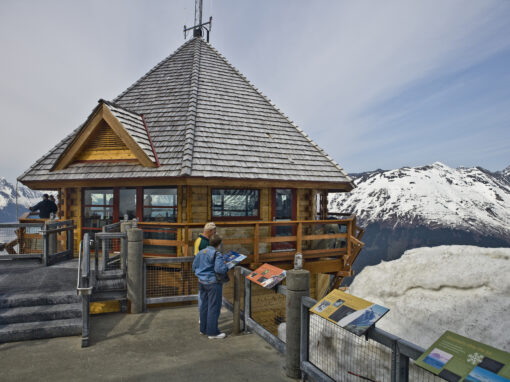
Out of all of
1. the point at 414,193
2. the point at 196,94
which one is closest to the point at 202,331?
the point at 196,94

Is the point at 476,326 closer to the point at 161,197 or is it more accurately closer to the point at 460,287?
the point at 460,287

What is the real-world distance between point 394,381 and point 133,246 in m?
5.28

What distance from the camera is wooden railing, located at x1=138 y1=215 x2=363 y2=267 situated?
8789 mm

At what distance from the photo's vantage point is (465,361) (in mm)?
2119

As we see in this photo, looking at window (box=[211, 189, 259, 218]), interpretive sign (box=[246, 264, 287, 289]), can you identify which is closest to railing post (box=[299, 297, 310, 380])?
interpretive sign (box=[246, 264, 287, 289])

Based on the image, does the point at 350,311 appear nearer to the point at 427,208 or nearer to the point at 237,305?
the point at 237,305

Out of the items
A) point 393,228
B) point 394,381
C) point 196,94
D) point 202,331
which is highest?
point 196,94

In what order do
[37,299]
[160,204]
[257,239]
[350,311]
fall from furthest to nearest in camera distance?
1. [160,204]
2. [257,239]
3. [37,299]
4. [350,311]

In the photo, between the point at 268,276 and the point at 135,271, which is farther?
the point at 135,271

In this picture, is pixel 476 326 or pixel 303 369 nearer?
pixel 303 369

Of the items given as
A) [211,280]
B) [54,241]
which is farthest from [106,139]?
[211,280]

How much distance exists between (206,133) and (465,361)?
10.0 metres

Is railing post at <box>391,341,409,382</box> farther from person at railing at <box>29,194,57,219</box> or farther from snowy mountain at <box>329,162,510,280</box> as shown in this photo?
snowy mountain at <box>329,162,510,280</box>

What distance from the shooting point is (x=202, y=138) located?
1084 cm
